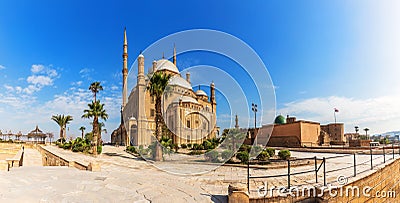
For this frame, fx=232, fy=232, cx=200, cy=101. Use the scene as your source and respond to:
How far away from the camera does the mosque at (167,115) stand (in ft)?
126

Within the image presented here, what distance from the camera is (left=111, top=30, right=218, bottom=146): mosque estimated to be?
38438mm

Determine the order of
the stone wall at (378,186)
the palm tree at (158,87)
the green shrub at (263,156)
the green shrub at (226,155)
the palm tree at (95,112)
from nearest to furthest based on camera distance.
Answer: the stone wall at (378,186)
the green shrub at (263,156)
the green shrub at (226,155)
the palm tree at (158,87)
the palm tree at (95,112)

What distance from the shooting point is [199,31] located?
35.8ft

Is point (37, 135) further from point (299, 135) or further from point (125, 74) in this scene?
point (299, 135)

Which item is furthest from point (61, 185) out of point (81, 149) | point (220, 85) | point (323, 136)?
point (323, 136)

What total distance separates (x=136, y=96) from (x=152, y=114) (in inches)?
171

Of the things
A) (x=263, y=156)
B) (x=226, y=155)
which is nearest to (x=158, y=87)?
(x=226, y=155)

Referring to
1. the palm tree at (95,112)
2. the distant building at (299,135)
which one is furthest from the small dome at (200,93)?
the palm tree at (95,112)

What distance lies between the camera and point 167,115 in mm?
38281

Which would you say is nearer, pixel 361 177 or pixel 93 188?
pixel 93 188

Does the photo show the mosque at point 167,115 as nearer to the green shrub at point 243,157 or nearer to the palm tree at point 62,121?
the palm tree at point 62,121

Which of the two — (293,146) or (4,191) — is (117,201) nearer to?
(4,191)

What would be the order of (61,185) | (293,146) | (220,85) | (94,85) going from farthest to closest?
(94,85), (293,146), (220,85), (61,185)

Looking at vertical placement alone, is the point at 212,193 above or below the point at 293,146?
above
